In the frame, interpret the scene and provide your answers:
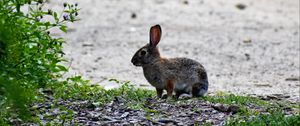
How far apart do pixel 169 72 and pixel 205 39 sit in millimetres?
5460

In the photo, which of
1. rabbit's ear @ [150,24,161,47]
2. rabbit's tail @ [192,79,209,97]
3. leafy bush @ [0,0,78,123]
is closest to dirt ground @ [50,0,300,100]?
rabbit's tail @ [192,79,209,97]

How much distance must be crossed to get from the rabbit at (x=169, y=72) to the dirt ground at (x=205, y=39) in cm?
120

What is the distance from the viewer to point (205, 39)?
13.9 m

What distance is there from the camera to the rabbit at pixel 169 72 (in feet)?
27.9

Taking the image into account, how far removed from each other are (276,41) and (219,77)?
294cm

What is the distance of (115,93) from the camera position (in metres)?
8.10

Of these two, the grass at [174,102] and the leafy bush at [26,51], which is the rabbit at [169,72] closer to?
the grass at [174,102]

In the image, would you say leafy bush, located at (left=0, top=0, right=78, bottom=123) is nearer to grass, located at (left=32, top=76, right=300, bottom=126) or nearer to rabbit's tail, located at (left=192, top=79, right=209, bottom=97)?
grass, located at (left=32, top=76, right=300, bottom=126)

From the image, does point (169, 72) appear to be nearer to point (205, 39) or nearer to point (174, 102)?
point (174, 102)

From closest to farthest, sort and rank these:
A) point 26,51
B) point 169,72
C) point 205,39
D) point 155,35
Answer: point 26,51
point 169,72
point 155,35
point 205,39

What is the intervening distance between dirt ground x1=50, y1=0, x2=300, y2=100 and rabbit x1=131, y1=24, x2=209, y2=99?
1197mm

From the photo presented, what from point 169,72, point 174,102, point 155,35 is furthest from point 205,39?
point 174,102

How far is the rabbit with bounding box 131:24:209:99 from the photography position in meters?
8.51

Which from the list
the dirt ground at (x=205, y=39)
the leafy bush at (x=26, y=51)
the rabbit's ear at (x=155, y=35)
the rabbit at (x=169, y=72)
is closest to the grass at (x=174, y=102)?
the rabbit at (x=169, y=72)
